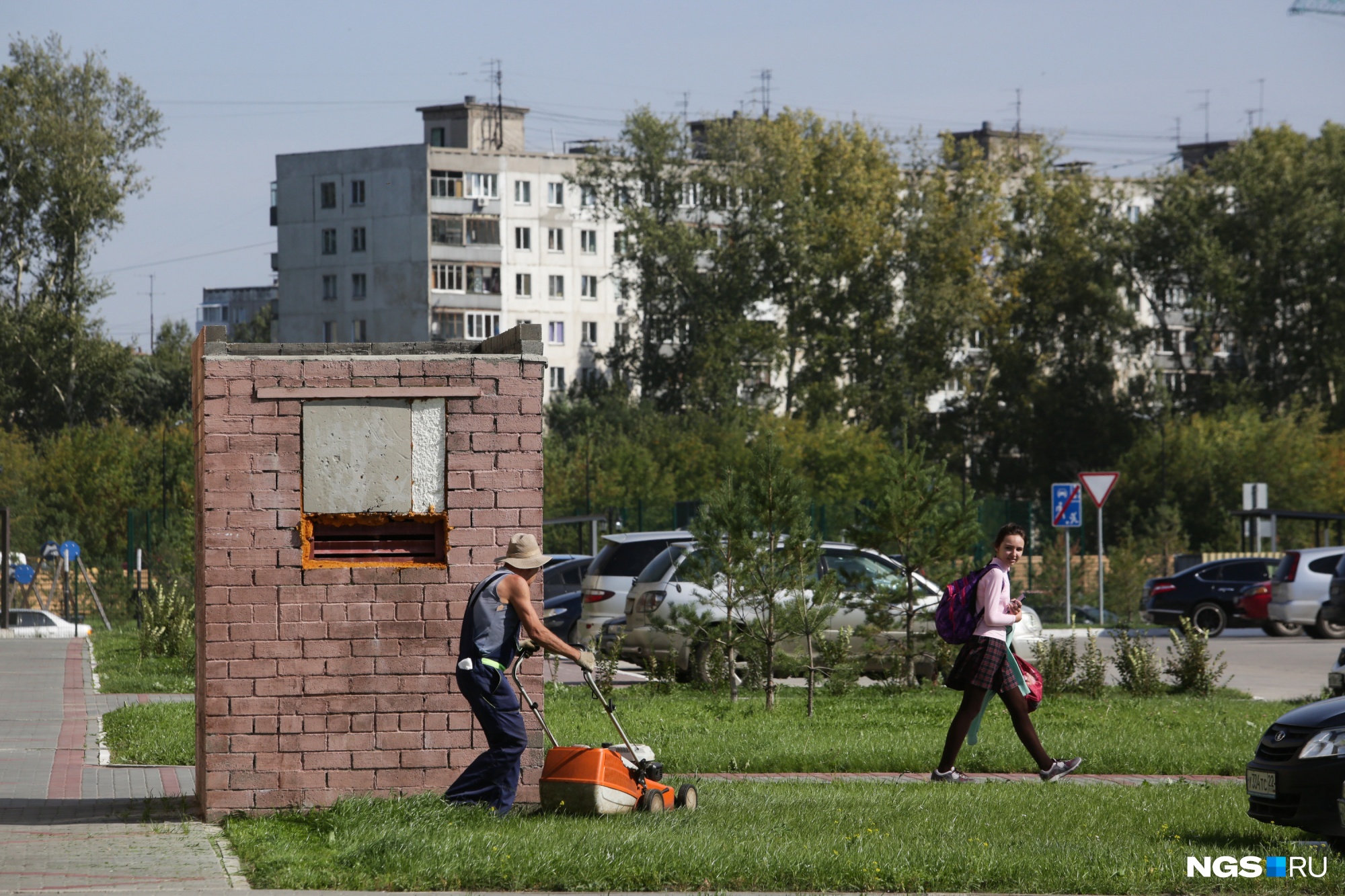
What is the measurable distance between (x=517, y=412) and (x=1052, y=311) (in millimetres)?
59610

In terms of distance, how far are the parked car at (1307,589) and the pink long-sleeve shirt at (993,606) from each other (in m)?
19.7

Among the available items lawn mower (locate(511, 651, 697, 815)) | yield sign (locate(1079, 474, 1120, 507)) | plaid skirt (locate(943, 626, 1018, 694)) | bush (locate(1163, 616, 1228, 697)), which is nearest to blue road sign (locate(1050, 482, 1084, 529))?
yield sign (locate(1079, 474, 1120, 507))

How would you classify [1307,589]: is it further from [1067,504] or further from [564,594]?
[564,594]

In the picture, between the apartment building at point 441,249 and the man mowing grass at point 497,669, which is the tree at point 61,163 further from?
the man mowing grass at point 497,669

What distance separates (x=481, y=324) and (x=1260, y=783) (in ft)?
256

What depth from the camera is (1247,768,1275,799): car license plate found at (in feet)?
25.7

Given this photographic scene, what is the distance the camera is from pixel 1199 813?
891 centimetres

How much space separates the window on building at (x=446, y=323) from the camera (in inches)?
3223

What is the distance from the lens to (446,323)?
3253 inches

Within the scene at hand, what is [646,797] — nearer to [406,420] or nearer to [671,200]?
[406,420]

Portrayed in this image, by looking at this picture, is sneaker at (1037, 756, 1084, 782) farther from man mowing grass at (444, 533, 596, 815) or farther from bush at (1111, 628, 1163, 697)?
bush at (1111, 628, 1163, 697)

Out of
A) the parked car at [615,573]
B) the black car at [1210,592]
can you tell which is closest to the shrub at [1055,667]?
the parked car at [615,573]

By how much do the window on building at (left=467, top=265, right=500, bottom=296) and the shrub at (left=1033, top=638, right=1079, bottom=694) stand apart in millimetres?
68305

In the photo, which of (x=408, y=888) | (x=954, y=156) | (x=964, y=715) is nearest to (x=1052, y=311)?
(x=954, y=156)
